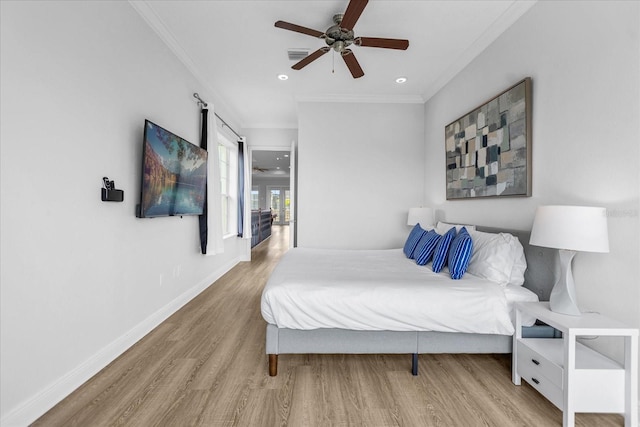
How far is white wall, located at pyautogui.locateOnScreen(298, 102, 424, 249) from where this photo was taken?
4609mm

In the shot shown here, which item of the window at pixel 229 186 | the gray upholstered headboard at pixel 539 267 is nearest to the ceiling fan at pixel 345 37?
the gray upholstered headboard at pixel 539 267

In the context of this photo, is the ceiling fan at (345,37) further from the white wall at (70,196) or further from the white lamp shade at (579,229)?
the white lamp shade at (579,229)

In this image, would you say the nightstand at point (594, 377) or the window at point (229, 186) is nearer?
the nightstand at point (594, 377)

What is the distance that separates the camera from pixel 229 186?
5.84 metres

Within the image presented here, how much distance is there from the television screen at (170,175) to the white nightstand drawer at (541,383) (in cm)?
294

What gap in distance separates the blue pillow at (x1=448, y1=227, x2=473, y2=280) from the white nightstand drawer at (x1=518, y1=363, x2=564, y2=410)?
68 cm

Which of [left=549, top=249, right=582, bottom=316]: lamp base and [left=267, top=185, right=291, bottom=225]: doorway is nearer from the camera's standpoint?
[left=549, top=249, right=582, bottom=316]: lamp base

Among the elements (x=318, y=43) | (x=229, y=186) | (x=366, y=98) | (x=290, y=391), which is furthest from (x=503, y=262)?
(x=229, y=186)

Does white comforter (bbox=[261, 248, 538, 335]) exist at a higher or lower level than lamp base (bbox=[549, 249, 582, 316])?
lower

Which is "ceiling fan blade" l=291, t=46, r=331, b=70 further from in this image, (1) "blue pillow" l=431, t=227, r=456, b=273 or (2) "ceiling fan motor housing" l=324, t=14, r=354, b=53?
(1) "blue pillow" l=431, t=227, r=456, b=273

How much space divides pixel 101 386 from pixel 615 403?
2.87 metres

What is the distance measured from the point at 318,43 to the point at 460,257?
2.44m

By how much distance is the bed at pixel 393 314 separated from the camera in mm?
2031

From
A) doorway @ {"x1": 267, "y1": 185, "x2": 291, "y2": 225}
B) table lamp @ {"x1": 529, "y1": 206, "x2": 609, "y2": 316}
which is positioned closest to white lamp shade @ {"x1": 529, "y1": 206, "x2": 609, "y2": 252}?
table lamp @ {"x1": 529, "y1": 206, "x2": 609, "y2": 316}
